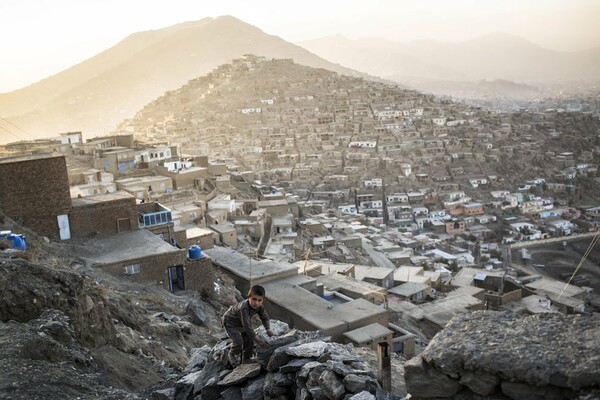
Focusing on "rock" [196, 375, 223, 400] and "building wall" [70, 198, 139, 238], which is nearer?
"rock" [196, 375, 223, 400]

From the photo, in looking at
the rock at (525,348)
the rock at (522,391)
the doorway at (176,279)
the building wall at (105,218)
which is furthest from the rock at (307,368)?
the building wall at (105,218)

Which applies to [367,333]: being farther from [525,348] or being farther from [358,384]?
[525,348]

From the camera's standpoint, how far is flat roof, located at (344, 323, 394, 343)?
9.55 meters

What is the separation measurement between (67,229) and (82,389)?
622 cm

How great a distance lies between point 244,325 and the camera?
396cm

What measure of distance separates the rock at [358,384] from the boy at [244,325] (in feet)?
2.69

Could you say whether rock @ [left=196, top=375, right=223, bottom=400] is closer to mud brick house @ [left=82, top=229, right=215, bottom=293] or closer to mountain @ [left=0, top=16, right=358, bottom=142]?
mud brick house @ [left=82, top=229, right=215, bottom=293]

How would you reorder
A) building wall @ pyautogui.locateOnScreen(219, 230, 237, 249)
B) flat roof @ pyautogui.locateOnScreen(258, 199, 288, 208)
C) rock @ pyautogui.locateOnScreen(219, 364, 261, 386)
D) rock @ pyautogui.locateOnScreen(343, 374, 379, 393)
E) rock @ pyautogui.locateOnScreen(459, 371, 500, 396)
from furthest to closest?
flat roof @ pyautogui.locateOnScreen(258, 199, 288, 208), building wall @ pyautogui.locateOnScreen(219, 230, 237, 249), rock @ pyautogui.locateOnScreen(219, 364, 261, 386), rock @ pyautogui.locateOnScreen(343, 374, 379, 393), rock @ pyautogui.locateOnScreen(459, 371, 500, 396)

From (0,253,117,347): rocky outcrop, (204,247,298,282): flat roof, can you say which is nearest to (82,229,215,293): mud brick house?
(204,247,298,282): flat roof

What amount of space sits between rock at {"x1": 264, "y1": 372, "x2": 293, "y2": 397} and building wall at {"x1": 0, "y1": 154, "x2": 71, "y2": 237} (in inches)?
299

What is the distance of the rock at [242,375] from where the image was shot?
396 cm

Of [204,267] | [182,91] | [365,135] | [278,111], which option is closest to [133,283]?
→ [204,267]

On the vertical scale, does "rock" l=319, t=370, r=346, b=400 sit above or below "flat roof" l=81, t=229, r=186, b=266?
above

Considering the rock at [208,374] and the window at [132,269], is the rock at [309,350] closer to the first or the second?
the rock at [208,374]
